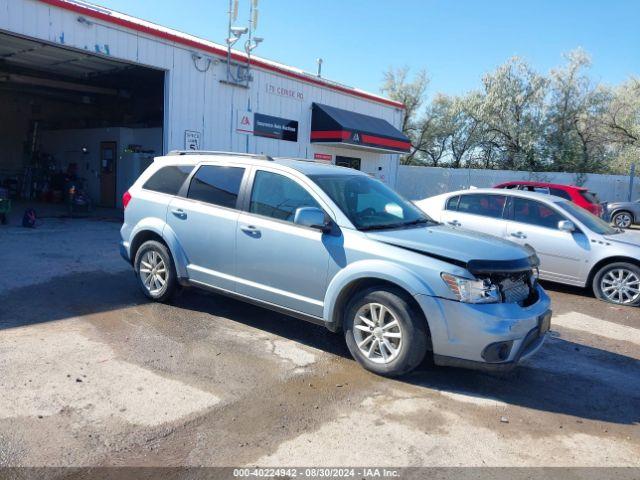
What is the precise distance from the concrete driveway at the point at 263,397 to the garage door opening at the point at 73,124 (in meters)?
11.1

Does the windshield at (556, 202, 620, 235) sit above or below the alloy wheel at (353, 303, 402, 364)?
above

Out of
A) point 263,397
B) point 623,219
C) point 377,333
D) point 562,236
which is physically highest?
point 562,236

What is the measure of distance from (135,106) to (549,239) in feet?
53.4

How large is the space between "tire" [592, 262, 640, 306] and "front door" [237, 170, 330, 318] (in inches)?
203

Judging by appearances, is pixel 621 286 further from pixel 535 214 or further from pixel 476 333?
pixel 476 333

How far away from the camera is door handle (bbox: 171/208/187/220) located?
225 inches

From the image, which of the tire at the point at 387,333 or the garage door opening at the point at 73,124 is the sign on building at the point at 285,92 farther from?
the tire at the point at 387,333

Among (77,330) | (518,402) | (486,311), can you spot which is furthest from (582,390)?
(77,330)

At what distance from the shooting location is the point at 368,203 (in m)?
5.10

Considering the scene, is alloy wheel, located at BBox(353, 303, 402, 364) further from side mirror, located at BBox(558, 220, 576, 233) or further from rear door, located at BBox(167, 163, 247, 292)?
side mirror, located at BBox(558, 220, 576, 233)

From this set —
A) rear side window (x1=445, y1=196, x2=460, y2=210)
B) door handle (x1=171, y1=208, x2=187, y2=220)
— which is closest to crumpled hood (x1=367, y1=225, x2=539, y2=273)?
door handle (x1=171, y1=208, x2=187, y2=220)

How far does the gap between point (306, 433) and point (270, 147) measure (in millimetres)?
13972

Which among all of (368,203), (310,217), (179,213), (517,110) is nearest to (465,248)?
(368,203)

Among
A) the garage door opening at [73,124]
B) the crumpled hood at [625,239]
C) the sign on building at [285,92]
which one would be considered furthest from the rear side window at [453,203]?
the garage door opening at [73,124]
